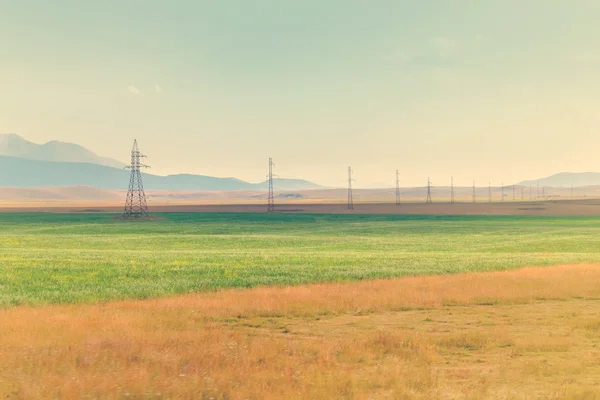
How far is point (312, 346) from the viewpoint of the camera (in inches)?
646

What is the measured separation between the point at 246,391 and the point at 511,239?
6439cm

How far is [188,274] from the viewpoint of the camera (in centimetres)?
3438

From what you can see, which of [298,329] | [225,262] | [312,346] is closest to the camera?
[312,346]

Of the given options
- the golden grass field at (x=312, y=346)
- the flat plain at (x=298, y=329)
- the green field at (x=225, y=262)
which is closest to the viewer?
the golden grass field at (x=312, y=346)

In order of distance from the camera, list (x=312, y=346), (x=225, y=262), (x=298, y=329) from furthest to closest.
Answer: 1. (x=225, y=262)
2. (x=298, y=329)
3. (x=312, y=346)

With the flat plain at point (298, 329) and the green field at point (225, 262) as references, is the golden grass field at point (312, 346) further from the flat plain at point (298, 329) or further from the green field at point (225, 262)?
the green field at point (225, 262)

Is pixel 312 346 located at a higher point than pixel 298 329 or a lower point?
higher

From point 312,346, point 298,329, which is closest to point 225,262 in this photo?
point 298,329

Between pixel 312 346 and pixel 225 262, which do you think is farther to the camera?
pixel 225 262

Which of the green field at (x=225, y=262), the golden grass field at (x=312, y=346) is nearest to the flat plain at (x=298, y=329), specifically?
the golden grass field at (x=312, y=346)

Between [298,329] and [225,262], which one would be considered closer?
[298,329]

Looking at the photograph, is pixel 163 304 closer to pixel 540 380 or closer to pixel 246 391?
pixel 246 391

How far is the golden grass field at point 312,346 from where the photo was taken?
1242cm

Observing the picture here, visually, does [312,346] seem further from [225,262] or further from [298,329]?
[225,262]
